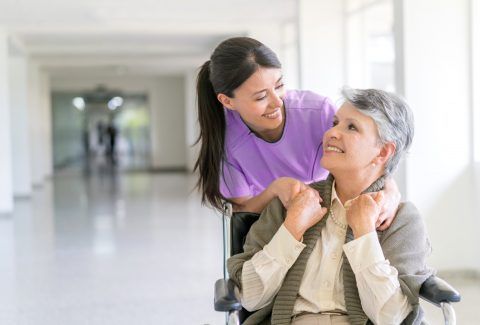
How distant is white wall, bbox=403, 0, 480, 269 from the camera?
16.1ft

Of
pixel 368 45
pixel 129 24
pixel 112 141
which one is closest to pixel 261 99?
pixel 368 45

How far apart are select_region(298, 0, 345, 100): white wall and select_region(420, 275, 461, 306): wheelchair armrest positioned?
612cm

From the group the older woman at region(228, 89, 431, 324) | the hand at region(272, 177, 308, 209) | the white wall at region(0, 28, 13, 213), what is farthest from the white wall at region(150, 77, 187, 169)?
the older woman at region(228, 89, 431, 324)

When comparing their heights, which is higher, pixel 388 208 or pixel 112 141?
pixel 388 208

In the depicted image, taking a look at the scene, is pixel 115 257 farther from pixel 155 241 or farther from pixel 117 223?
pixel 117 223

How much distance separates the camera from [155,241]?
7.06m

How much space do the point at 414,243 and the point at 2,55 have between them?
9.30m

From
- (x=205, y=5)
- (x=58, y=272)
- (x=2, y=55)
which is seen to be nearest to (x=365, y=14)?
(x=205, y=5)

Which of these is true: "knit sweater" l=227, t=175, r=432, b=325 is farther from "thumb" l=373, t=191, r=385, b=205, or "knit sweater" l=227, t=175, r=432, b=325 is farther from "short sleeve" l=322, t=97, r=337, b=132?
"short sleeve" l=322, t=97, r=337, b=132

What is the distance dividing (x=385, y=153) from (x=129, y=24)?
353 inches

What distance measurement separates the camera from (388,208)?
1927 millimetres

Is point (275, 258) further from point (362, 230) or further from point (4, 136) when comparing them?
point (4, 136)

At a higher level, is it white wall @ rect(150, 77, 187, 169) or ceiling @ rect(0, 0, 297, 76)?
ceiling @ rect(0, 0, 297, 76)

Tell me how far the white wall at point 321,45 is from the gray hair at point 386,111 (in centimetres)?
590
